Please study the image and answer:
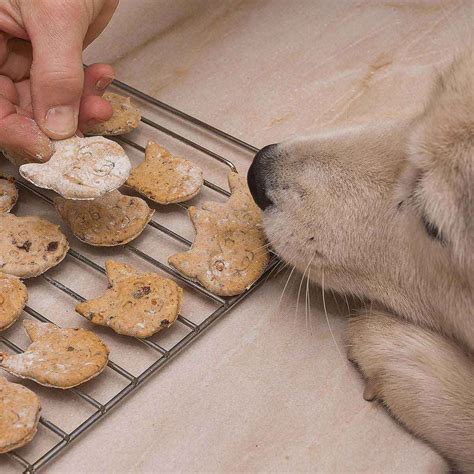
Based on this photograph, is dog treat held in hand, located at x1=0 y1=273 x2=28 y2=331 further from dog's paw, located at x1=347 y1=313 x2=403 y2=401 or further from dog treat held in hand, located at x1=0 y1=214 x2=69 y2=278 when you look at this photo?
dog's paw, located at x1=347 y1=313 x2=403 y2=401

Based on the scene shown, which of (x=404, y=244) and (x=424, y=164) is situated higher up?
(x=424, y=164)

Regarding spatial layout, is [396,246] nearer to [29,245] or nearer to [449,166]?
[449,166]

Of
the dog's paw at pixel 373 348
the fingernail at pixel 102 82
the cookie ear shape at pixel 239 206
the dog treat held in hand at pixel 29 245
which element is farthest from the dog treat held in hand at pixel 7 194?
the dog's paw at pixel 373 348

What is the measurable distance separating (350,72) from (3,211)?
0.96m

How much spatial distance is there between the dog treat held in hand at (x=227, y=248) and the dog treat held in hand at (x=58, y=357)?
0.78 ft

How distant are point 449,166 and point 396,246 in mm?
205

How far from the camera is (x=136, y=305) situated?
1604 mm

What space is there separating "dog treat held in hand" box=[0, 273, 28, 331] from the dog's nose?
1.46 ft

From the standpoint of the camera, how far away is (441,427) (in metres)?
1.49

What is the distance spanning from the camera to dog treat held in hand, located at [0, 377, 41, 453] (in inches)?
55.0

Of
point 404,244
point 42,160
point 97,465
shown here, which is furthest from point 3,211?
point 404,244

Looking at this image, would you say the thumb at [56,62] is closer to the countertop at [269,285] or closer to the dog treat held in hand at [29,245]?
the dog treat held in hand at [29,245]

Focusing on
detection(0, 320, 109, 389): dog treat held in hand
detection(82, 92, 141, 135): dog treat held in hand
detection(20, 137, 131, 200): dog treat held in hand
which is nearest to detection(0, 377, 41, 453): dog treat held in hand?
detection(0, 320, 109, 389): dog treat held in hand

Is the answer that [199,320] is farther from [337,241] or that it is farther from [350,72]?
[350,72]
